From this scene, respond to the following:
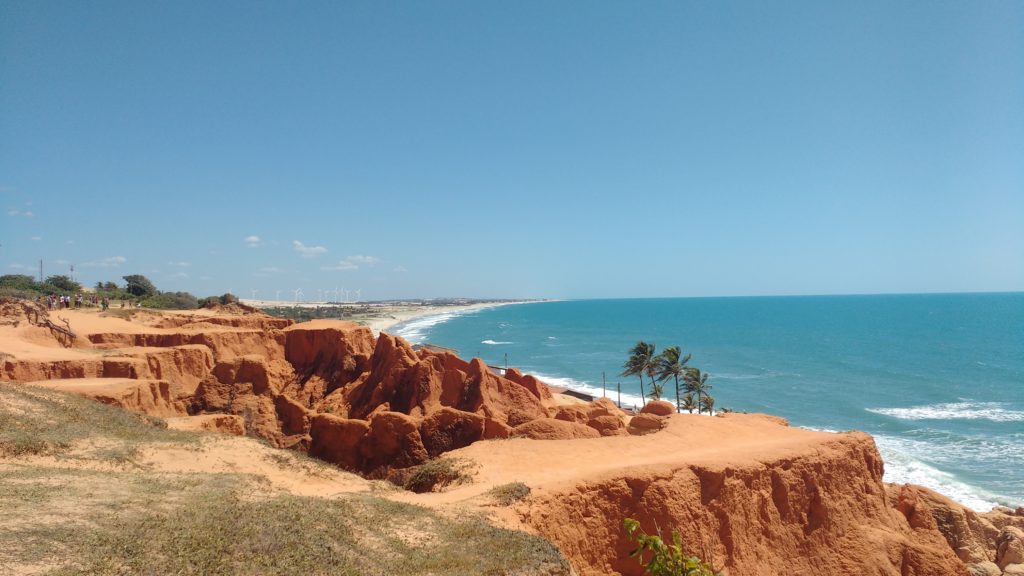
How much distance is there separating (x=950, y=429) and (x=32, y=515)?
64.0 m

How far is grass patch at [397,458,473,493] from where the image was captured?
1780cm

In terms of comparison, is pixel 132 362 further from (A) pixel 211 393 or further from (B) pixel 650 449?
(B) pixel 650 449

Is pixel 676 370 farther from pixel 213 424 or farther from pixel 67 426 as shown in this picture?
pixel 67 426

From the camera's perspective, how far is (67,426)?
56.8 ft

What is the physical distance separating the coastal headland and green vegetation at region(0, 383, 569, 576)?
179mm

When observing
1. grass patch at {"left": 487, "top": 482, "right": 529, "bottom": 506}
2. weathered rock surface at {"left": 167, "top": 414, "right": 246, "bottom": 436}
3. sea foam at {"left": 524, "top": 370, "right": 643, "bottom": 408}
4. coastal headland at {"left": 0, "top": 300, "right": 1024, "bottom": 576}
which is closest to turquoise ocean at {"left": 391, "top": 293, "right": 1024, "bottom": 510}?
sea foam at {"left": 524, "top": 370, "right": 643, "bottom": 408}

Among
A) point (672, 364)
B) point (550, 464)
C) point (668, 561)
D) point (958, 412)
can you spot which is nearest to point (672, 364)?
point (672, 364)

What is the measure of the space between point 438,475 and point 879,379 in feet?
255

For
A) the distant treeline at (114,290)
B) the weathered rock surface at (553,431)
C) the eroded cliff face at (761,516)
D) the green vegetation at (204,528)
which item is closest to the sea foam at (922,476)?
the eroded cliff face at (761,516)

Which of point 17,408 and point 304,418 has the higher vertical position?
point 17,408

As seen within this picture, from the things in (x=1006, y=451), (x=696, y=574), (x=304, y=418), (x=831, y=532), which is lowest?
(x=1006, y=451)

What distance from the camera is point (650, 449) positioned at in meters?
19.7

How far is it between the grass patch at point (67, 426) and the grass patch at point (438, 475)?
26.7ft

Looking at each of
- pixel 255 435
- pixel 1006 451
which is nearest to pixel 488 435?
pixel 255 435
